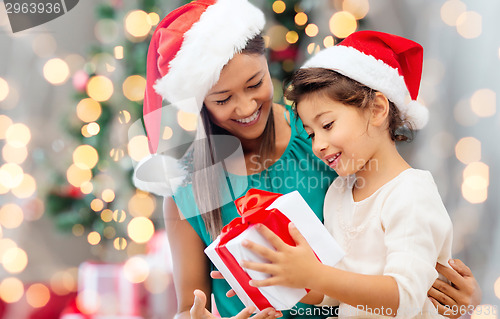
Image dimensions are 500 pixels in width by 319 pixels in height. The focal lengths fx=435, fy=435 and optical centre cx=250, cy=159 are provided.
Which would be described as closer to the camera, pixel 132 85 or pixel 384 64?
pixel 384 64

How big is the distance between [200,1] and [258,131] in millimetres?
287

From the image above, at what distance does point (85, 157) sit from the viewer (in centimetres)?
104

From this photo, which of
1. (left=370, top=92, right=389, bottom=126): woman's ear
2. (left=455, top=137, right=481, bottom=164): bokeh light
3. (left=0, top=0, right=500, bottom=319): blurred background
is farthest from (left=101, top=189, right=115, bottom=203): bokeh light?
(left=455, top=137, right=481, bottom=164): bokeh light

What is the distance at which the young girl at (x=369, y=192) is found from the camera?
0.65 m

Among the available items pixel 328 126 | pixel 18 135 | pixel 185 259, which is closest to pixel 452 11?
pixel 328 126

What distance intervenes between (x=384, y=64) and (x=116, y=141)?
24.9 inches

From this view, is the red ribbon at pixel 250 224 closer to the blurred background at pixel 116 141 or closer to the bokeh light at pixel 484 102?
the blurred background at pixel 116 141

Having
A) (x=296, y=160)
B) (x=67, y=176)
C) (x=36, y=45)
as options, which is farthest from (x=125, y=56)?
(x=296, y=160)

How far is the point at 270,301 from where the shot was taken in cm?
66

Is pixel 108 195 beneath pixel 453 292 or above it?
above

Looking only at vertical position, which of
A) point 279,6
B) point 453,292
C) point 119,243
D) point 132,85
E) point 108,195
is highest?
point 279,6

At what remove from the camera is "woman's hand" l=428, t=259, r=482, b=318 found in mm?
793

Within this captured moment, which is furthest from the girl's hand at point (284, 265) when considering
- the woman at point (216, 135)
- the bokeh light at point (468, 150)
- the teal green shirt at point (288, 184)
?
the bokeh light at point (468, 150)

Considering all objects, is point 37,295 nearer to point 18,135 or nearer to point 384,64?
point 18,135
